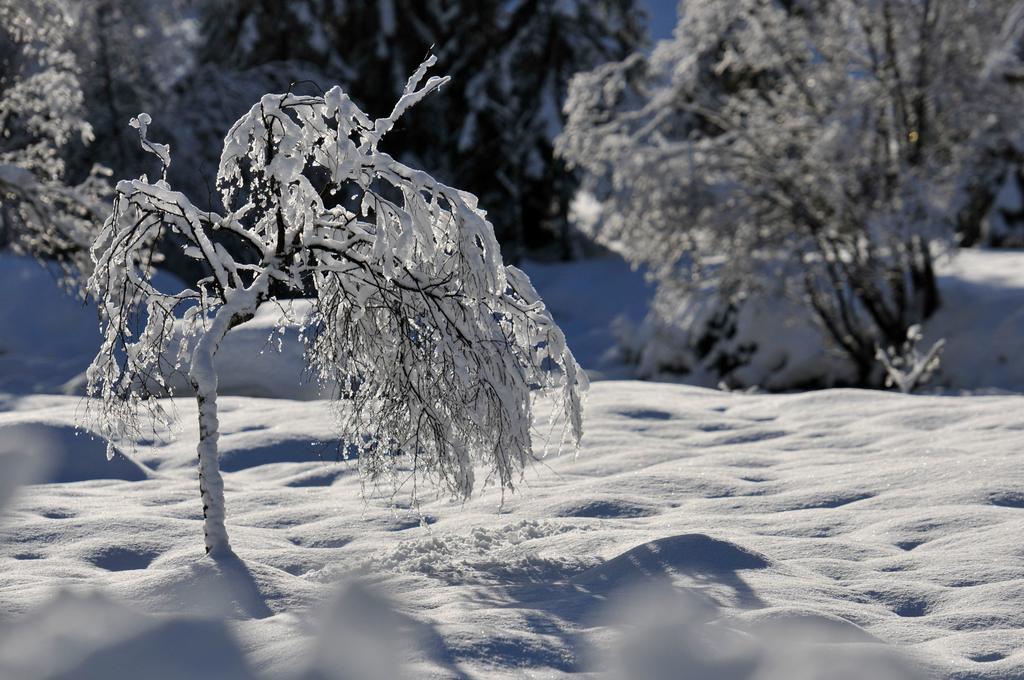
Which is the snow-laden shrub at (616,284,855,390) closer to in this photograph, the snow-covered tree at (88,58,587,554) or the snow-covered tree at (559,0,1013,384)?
the snow-covered tree at (559,0,1013,384)

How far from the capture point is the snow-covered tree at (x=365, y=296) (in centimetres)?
486

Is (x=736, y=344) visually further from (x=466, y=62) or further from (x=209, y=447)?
(x=209, y=447)

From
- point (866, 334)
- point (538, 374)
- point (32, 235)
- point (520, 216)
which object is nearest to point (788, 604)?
point (538, 374)

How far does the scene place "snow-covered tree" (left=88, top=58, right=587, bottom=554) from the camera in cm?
486

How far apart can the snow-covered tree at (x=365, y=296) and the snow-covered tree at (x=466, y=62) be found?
17.9m

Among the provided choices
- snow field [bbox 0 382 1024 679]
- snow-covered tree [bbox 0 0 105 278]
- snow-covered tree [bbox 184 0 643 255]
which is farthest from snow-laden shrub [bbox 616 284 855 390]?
snow-covered tree [bbox 0 0 105 278]

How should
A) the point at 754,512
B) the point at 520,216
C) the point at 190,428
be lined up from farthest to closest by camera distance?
the point at 520,216 < the point at 190,428 < the point at 754,512

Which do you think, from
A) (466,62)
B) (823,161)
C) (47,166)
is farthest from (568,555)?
(466,62)

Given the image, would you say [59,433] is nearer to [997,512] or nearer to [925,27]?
[997,512]

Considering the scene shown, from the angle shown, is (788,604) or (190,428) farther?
(190,428)

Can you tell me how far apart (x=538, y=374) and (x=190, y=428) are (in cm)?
450

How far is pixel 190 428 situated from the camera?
884 centimetres

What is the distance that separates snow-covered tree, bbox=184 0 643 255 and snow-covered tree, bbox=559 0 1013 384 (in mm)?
7718

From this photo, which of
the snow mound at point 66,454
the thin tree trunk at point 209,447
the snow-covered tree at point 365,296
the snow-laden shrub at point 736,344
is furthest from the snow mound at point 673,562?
the snow-laden shrub at point 736,344
